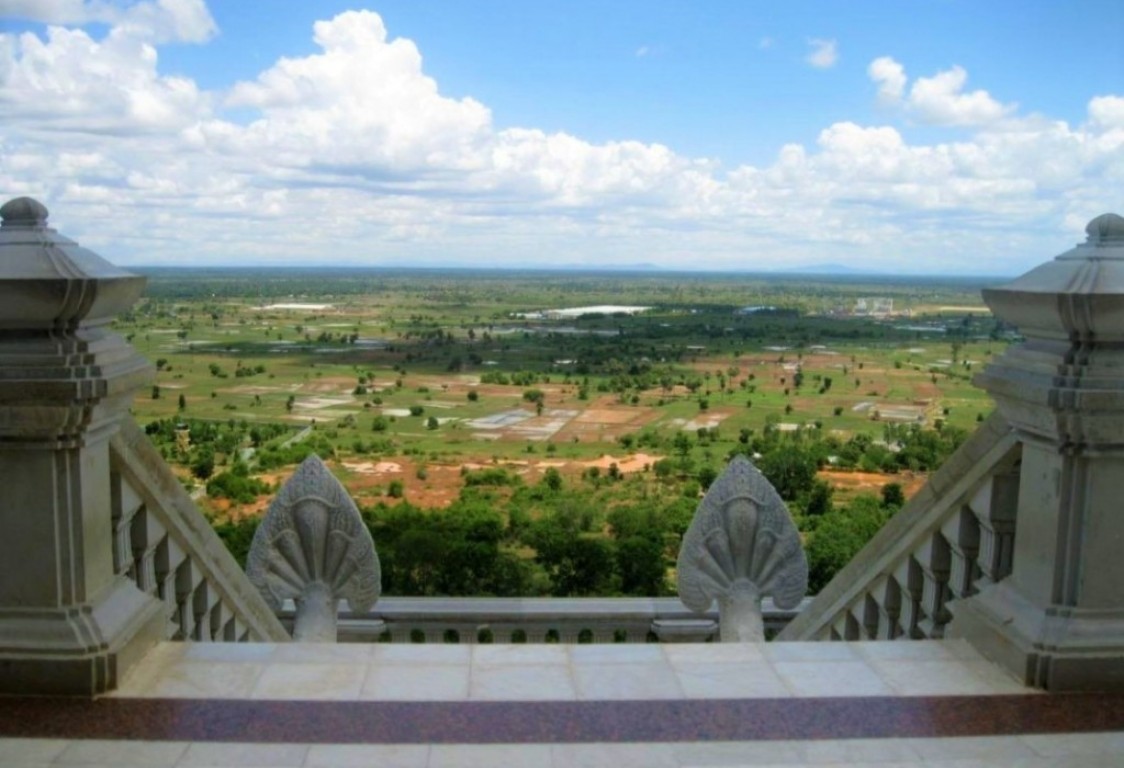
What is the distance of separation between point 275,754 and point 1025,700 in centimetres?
277

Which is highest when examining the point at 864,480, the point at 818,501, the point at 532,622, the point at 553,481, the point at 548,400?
the point at 532,622

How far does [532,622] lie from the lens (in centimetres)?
793

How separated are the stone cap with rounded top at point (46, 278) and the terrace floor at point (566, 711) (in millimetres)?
1433

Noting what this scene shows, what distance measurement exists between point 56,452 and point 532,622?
473cm

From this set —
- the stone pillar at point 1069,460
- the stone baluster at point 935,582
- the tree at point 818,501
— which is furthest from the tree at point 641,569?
the stone pillar at point 1069,460

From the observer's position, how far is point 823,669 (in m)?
4.23

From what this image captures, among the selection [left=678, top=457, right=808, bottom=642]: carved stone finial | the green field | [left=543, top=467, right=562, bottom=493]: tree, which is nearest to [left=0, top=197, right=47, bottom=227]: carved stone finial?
[left=678, top=457, right=808, bottom=642]: carved stone finial

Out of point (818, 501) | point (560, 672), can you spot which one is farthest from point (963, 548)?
point (818, 501)

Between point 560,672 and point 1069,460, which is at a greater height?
point 1069,460

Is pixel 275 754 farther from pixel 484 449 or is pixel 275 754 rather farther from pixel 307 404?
pixel 307 404

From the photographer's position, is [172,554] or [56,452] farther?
[172,554]

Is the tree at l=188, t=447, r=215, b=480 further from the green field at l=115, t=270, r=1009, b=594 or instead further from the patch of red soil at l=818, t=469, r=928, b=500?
the patch of red soil at l=818, t=469, r=928, b=500

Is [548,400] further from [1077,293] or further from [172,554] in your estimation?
[1077,293]

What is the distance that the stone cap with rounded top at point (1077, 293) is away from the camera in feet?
12.1
